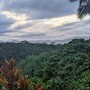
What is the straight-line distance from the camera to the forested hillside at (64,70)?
21281mm

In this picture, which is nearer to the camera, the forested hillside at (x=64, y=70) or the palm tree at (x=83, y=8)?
the forested hillside at (x=64, y=70)

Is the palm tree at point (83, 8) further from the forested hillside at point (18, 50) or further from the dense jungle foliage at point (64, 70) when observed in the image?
the forested hillside at point (18, 50)

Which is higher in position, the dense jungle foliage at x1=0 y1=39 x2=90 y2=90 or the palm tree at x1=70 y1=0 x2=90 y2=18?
the palm tree at x1=70 y1=0 x2=90 y2=18

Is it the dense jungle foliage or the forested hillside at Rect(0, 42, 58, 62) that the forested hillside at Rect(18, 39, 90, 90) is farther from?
the forested hillside at Rect(0, 42, 58, 62)

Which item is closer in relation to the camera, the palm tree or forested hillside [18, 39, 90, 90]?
forested hillside [18, 39, 90, 90]

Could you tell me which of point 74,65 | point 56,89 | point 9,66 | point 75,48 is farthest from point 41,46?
point 9,66

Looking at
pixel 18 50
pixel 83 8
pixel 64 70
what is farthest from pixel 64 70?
pixel 18 50

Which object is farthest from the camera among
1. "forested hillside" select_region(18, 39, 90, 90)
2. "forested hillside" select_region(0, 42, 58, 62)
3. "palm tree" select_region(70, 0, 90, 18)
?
"forested hillside" select_region(0, 42, 58, 62)

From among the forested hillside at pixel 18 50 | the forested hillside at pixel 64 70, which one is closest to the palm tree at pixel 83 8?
the forested hillside at pixel 64 70

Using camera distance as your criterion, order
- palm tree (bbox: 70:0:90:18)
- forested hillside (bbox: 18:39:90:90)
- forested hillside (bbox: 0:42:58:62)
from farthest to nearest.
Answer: forested hillside (bbox: 0:42:58:62)
palm tree (bbox: 70:0:90:18)
forested hillside (bbox: 18:39:90:90)

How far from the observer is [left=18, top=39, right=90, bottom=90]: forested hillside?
21281 mm

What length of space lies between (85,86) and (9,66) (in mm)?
9769

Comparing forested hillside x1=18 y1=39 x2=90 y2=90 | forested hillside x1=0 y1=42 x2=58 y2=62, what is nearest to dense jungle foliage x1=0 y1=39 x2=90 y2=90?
forested hillside x1=18 y1=39 x2=90 y2=90

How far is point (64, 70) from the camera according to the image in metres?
26.3
